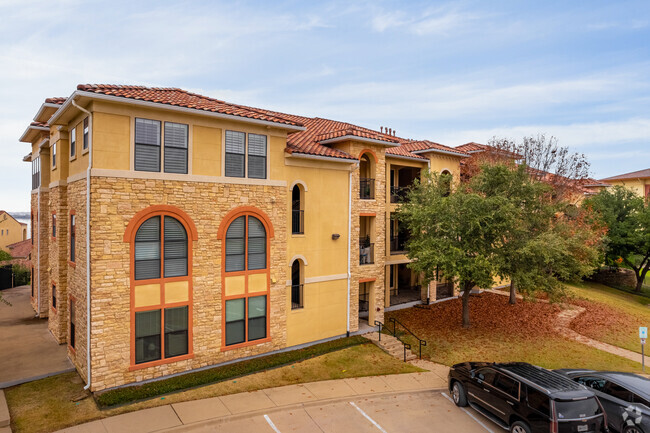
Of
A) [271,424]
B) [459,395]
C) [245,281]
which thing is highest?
[245,281]

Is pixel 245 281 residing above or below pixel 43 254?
below

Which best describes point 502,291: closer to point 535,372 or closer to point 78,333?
point 535,372

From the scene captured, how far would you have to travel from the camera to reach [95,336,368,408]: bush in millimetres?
11727

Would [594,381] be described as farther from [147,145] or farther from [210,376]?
[147,145]

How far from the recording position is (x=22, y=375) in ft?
43.8

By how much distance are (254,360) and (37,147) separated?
1664cm

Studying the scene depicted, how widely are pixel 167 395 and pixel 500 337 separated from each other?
15.6 m

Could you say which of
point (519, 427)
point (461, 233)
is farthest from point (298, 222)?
point (519, 427)

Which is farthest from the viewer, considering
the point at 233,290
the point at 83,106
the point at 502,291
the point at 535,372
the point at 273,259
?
the point at 502,291

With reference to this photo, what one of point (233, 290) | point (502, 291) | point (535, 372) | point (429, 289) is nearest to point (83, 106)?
point (233, 290)

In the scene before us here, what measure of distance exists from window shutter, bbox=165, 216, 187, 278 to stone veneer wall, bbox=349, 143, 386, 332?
7992 millimetres

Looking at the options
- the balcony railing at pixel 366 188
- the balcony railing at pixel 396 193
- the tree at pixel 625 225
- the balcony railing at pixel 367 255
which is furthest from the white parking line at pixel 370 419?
the tree at pixel 625 225

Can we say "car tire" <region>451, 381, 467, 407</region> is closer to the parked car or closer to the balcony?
the parked car

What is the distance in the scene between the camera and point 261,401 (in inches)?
481
